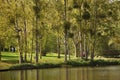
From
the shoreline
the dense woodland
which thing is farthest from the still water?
the dense woodland

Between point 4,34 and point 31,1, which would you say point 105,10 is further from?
point 4,34

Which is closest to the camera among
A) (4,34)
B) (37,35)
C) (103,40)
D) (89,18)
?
(4,34)

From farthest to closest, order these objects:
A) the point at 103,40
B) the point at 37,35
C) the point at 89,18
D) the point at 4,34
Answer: the point at 103,40 < the point at 89,18 < the point at 37,35 < the point at 4,34

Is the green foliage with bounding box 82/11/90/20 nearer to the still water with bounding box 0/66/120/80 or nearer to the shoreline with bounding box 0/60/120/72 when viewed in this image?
the shoreline with bounding box 0/60/120/72

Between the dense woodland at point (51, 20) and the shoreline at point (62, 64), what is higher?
the dense woodland at point (51, 20)

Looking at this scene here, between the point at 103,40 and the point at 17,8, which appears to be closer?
the point at 17,8

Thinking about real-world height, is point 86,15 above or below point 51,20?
above

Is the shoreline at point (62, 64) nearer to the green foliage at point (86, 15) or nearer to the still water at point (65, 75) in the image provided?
the green foliage at point (86, 15)

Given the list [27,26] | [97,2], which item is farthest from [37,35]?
[97,2]

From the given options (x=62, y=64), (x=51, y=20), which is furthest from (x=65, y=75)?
(x=51, y=20)

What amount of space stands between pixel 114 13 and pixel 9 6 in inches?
1022

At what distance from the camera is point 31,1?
66750 millimetres

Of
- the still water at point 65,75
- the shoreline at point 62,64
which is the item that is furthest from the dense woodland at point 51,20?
the still water at point 65,75

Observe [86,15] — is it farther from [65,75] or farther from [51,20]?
[65,75]
